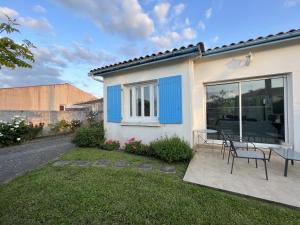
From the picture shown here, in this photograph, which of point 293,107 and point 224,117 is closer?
point 293,107

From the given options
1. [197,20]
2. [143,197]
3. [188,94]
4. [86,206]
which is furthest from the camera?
[197,20]

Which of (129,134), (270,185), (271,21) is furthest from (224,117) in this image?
(271,21)

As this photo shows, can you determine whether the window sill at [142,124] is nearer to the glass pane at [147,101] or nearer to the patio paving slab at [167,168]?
the glass pane at [147,101]

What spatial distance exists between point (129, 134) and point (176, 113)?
2.37 metres

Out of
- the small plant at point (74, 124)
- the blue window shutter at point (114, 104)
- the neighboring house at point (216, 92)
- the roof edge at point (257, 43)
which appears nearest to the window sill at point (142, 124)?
the neighboring house at point (216, 92)

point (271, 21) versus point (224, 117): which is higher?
point (271, 21)

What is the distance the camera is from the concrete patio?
122 inches

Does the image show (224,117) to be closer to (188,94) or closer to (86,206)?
(188,94)

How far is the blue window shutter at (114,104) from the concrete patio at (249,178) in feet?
12.7

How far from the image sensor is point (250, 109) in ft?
19.7

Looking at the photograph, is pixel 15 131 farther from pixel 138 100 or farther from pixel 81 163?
pixel 138 100

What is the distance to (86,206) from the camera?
2918mm

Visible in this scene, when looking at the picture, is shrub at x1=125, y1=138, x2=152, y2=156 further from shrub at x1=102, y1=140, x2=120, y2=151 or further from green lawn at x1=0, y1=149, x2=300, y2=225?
green lawn at x1=0, y1=149, x2=300, y2=225

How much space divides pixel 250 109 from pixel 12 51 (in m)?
6.79
